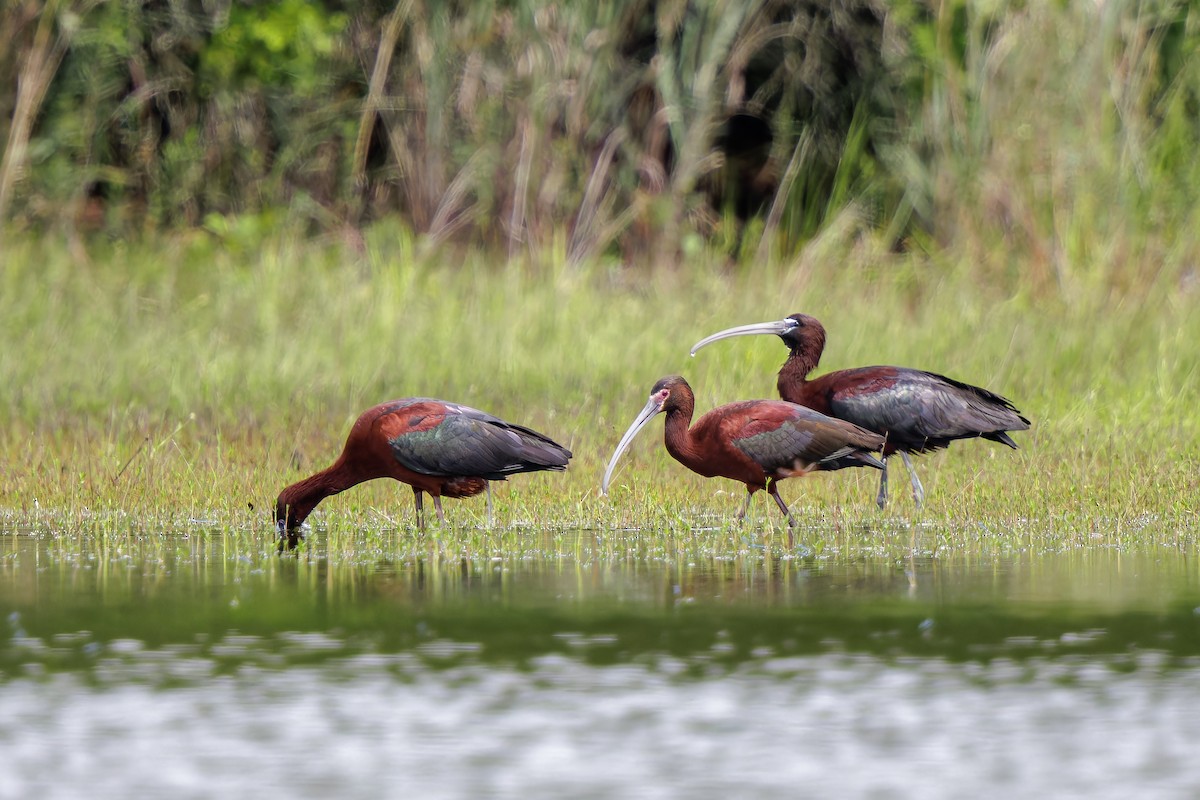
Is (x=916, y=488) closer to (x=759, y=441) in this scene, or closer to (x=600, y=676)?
(x=759, y=441)

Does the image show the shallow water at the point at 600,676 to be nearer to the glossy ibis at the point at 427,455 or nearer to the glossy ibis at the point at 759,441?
the glossy ibis at the point at 427,455

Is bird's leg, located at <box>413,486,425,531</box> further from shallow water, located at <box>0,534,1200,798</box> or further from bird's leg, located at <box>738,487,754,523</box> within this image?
bird's leg, located at <box>738,487,754,523</box>

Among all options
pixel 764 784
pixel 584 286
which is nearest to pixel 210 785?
pixel 764 784

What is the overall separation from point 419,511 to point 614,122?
281 inches

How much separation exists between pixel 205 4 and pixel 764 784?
1239 cm

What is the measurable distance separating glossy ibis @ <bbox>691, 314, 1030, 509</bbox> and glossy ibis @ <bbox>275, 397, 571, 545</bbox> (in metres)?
1.45

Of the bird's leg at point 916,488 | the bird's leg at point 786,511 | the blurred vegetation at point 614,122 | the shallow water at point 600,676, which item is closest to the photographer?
the shallow water at point 600,676

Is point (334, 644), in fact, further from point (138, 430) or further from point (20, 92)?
point (20, 92)

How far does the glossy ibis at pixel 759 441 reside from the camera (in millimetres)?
8703

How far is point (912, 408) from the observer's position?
927 cm

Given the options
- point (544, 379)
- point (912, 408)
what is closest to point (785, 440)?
point (912, 408)

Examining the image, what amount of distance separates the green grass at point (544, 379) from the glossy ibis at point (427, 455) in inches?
6.0

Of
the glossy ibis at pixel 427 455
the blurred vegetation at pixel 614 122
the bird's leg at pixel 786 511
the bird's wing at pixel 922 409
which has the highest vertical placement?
the blurred vegetation at pixel 614 122

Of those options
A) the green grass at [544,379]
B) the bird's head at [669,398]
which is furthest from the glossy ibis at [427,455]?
the bird's head at [669,398]
